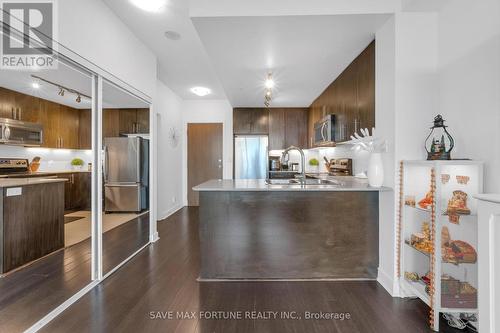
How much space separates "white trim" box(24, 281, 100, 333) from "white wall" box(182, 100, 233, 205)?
4.08 meters

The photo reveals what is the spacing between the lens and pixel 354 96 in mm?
3094

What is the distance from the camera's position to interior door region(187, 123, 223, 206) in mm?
6285

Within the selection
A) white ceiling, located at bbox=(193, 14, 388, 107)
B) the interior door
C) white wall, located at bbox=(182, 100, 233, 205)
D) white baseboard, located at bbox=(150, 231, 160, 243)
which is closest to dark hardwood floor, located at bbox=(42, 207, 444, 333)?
white baseboard, located at bbox=(150, 231, 160, 243)

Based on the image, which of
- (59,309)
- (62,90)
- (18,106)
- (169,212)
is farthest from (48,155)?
(59,309)

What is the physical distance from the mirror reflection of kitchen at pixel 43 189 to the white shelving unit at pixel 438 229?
9.47 feet

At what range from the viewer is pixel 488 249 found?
1246 millimetres

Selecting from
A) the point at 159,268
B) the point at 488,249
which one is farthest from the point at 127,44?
the point at 488,249

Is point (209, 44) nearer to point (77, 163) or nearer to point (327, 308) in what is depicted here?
point (77, 163)

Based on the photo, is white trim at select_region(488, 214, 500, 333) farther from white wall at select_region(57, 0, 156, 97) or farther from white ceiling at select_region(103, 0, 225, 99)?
white wall at select_region(57, 0, 156, 97)

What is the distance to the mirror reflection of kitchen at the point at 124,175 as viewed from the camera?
2814mm

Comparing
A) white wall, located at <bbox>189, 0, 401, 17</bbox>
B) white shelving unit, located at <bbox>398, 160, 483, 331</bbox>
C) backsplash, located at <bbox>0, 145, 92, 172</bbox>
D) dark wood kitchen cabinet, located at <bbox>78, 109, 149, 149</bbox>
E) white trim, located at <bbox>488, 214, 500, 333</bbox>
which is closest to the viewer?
white trim, located at <bbox>488, 214, 500, 333</bbox>

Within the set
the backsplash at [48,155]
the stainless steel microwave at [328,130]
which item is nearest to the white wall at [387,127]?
the stainless steel microwave at [328,130]

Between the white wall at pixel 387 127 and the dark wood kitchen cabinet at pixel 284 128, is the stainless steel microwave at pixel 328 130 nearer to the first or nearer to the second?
the white wall at pixel 387 127

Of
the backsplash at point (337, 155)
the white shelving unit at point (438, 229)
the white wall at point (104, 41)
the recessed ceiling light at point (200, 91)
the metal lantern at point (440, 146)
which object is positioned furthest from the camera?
the recessed ceiling light at point (200, 91)
